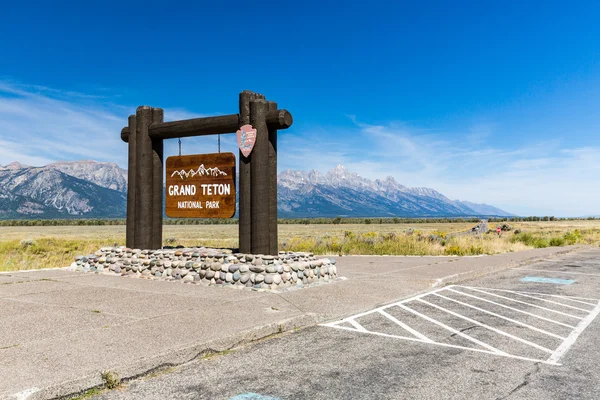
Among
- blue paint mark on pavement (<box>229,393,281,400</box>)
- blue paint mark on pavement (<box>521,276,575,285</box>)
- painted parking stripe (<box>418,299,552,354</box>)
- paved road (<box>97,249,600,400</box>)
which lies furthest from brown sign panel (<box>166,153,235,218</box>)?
blue paint mark on pavement (<box>521,276,575,285</box>)

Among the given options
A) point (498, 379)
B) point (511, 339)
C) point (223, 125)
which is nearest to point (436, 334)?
point (511, 339)

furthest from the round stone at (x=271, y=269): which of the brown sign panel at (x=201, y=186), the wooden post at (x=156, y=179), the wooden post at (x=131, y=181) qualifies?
the wooden post at (x=131, y=181)

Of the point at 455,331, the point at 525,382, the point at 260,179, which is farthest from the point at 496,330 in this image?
the point at 260,179

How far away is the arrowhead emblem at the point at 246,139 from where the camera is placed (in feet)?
37.3

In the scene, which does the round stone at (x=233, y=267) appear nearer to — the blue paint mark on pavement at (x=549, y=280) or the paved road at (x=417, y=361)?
the paved road at (x=417, y=361)

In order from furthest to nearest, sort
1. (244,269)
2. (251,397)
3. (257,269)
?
(244,269) → (257,269) → (251,397)

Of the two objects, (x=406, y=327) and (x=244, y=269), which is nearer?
(x=406, y=327)

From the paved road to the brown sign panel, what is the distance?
553 centimetres

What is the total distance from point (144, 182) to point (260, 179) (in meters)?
4.19

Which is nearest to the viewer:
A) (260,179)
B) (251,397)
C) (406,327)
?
(251,397)

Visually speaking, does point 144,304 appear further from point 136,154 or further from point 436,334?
point 136,154

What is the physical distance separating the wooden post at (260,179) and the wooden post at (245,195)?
166mm

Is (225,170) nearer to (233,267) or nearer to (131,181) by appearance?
(233,267)

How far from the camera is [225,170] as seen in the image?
12500 mm
